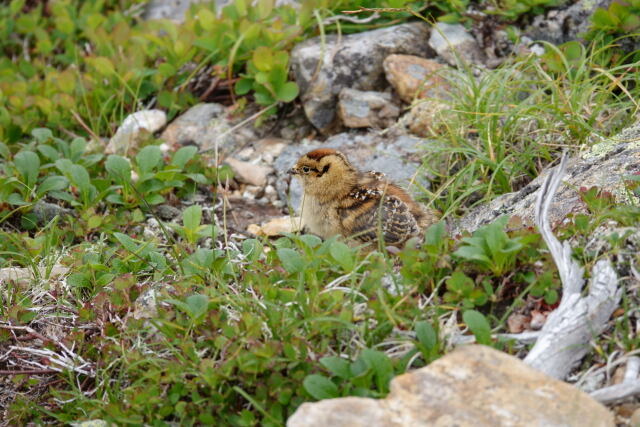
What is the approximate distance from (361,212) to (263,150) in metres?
2.00

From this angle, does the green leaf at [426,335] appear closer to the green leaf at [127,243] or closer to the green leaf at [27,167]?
the green leaf at [127,243]

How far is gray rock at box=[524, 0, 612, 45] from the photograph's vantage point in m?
6.71

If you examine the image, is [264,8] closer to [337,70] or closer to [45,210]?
[337,70]

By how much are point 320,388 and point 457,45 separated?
172 inches

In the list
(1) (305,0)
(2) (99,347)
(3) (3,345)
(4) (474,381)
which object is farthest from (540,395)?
(1) (305,0)

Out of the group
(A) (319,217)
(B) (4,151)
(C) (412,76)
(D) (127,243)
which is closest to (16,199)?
(B) (4,151)

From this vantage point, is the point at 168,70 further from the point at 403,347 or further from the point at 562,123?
the point at 403,347

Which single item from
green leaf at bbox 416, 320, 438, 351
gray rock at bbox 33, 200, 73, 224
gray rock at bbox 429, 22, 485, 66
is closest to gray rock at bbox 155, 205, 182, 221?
gray rock at bbox 33, 200, 73, 224

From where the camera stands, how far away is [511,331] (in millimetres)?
3738

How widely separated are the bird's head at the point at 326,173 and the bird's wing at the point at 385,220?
0.81 ft

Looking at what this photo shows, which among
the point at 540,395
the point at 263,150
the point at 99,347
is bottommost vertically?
the point at 263,150

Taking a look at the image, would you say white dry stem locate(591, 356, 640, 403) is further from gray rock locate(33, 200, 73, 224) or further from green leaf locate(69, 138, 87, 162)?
green leaf locate(69, 138, 87, 162)

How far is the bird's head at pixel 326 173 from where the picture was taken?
561 cm

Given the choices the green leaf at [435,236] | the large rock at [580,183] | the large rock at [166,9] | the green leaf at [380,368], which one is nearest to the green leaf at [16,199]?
the large rock at [580,183]
